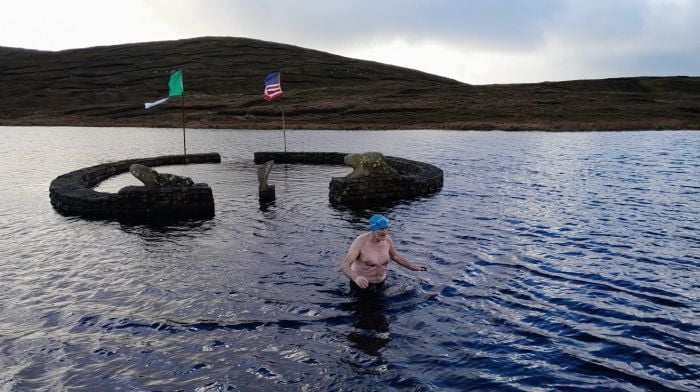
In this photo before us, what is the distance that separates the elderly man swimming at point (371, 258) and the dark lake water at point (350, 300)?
0.61 meters

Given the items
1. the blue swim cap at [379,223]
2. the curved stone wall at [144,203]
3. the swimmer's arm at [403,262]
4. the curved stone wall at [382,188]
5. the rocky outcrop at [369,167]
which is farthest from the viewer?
the rocky outcrop at [369,167]

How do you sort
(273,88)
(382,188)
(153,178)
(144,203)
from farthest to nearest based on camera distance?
(273,88) < (382,188) < (153,178) < (144,203)

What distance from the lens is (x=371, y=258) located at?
11008mm

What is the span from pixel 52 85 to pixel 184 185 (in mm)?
133486

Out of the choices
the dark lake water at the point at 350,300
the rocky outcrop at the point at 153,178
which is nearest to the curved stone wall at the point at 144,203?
the dark lake water at the point at 350,300

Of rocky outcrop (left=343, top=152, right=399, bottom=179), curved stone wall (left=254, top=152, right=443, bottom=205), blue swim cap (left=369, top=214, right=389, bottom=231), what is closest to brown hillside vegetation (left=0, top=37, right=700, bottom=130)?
curved stone wall (left=254, top=152, right=443, bottom=205)

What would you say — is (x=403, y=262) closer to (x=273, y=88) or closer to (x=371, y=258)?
(x=371, y=258)

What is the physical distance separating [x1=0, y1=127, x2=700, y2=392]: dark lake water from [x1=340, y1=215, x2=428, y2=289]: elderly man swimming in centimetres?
61

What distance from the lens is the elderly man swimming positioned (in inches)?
424

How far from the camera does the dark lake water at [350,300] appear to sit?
8.16m

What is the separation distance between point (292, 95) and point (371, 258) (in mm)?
107717

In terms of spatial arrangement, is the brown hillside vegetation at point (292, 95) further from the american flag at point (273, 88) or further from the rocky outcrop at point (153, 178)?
the rocky outcrop at point (153, 178)

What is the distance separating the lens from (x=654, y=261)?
13.9 metres

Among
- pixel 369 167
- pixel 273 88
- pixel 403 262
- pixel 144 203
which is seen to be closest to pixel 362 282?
pixel 403 262
